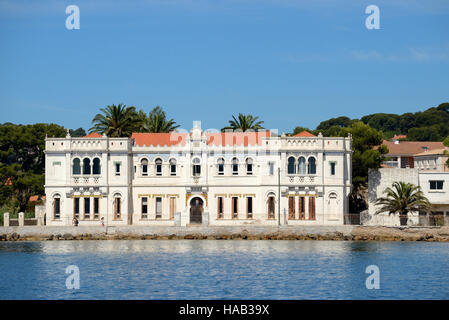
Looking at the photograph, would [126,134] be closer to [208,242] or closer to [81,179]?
[81,179]

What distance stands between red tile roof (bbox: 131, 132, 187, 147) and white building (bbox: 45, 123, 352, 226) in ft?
2.14

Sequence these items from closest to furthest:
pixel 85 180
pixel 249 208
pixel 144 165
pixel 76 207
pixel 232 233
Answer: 1. pixel 232 233
2. pixel 85 180
3. pixel 76 207
4. pixel 249 208
5. pixel 144 165

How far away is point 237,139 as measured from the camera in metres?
73.4

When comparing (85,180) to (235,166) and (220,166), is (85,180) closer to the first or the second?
(220,166)

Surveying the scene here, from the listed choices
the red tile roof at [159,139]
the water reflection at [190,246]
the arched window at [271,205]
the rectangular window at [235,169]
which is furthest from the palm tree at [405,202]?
the red tile roof at [159,139]

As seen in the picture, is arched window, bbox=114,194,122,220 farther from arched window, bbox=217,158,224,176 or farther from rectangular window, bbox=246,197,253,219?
rectangular window, bbox=246,197,253,219

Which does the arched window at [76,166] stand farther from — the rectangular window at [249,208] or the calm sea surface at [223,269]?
the rectangular window at [249,208]

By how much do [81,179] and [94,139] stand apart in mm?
3872

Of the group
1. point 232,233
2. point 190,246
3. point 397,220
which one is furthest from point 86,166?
point 397,220

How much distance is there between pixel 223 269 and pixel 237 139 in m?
26.8

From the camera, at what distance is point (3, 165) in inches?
3191

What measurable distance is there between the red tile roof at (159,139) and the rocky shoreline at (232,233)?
9759 millimetres

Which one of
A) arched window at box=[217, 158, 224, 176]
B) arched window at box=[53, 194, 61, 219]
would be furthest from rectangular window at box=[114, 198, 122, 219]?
arched window at box=[217, 158, 224, 176]

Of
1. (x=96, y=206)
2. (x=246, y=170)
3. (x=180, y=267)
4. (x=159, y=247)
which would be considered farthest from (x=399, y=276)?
(x=96, y=206)
